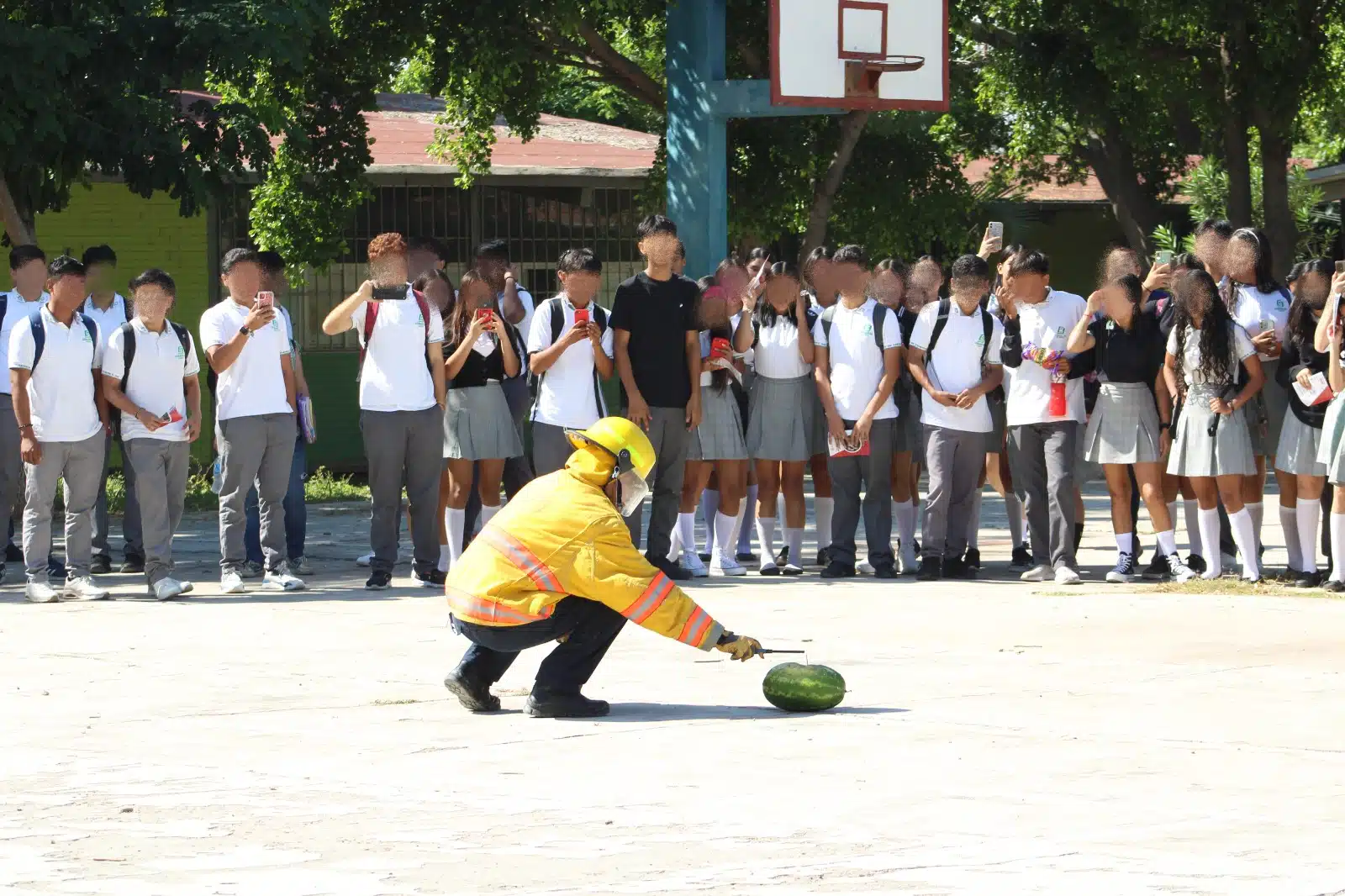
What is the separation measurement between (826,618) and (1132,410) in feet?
8.17

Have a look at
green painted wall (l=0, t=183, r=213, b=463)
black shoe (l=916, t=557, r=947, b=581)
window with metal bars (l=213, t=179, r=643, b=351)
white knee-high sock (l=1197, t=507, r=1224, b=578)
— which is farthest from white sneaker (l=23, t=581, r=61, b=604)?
window with metal bars (l=213, t=179, r=643, b=351)

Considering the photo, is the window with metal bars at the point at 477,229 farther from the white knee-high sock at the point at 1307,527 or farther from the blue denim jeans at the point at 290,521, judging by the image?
the white knee-high sock at the point at 1307,527

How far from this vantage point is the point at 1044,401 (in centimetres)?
1179

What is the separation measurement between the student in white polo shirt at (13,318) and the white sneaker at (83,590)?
895 mm

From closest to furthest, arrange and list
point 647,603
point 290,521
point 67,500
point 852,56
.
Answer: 1. point 647,603
2. point 67,500
3. point 290,521
4. point 852,56

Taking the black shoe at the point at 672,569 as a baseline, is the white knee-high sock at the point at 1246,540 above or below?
above

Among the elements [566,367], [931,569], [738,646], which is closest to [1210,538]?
[931,569]

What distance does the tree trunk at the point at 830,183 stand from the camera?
21.6 meters

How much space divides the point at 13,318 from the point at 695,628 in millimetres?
6473

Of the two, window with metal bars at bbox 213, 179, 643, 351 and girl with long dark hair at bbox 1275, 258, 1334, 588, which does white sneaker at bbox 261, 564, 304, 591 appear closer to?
girl with long dark hair at bbox 1275, 258, 1334, 588

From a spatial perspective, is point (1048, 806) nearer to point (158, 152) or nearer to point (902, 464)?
point (902, 464)

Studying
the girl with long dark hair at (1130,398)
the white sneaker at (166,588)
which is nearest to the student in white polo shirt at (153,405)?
the white sneaker at (166,588)

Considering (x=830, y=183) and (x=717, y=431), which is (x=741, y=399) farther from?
(x=830, y=183)

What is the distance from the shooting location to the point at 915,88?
17.3 metres
